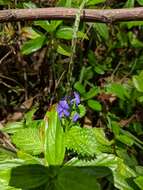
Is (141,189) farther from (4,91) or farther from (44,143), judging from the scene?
(4,91)

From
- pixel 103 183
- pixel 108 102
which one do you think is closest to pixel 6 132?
pixel 103 183

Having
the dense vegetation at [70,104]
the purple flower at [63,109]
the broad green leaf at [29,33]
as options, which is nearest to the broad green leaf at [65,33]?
the dense vegetation at [70,104]

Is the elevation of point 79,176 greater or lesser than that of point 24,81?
greater

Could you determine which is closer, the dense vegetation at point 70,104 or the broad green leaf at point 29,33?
the dense vegetation at point 70,104

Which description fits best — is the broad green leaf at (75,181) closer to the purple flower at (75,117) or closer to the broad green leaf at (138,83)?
the purple flower at (75,117)

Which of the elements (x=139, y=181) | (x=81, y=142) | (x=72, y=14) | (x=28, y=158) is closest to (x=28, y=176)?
(x=28, y=158)

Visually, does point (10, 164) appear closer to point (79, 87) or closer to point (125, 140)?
point (125, 140)
